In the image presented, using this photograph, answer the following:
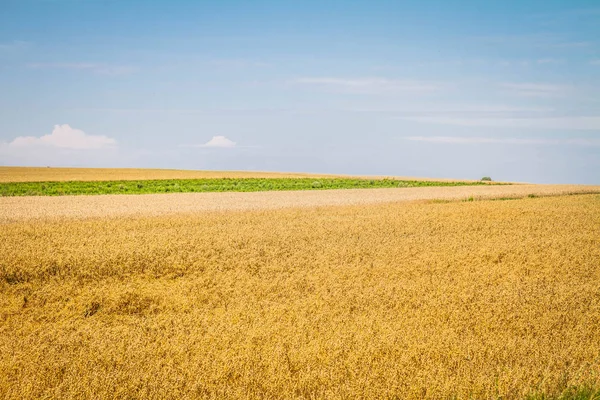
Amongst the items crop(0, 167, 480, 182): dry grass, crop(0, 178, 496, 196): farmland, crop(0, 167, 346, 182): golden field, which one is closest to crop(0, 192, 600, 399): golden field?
crop(0, 178, 496, 196): farmland

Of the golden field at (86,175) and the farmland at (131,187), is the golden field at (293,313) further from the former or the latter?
the golden field at (86,175)

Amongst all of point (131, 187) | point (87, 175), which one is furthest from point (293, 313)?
point (87, 175)

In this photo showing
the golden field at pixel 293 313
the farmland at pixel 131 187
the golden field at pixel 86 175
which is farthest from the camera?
the golden field at pixel 86 175

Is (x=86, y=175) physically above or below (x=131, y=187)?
above

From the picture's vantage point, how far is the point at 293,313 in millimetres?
7352

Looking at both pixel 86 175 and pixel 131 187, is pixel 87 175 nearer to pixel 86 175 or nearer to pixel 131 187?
pixel 86 175

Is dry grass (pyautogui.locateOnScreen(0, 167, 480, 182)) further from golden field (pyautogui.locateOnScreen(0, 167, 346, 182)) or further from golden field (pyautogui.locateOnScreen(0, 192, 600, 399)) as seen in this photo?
golden field (pyautogui.locateOnScreen(0, 192, 600, 399))

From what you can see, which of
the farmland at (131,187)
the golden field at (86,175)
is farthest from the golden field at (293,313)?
the golden field at (86,175)

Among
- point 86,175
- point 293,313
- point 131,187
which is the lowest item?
point 293,313

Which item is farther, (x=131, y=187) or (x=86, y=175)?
(x=86, y=175)

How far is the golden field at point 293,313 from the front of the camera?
17.2 feet

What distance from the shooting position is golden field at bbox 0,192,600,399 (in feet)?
17.2

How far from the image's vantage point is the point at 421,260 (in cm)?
1123

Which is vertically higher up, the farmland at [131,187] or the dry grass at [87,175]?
the dry grass at [87,175]
